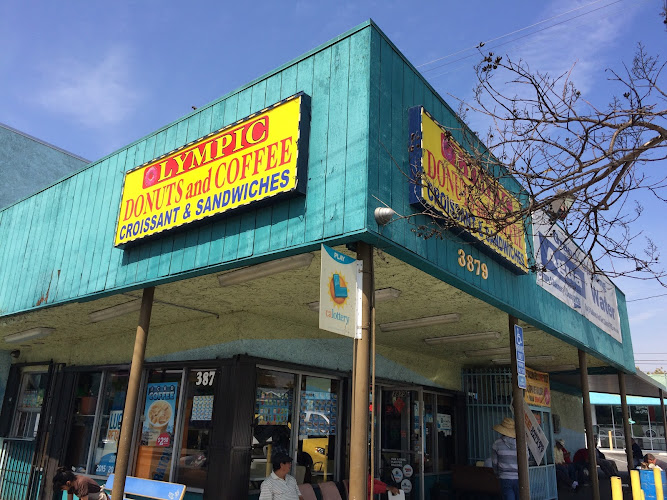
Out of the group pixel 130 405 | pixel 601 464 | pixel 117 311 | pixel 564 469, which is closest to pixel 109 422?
pixel 117 311

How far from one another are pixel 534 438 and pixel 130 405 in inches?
325

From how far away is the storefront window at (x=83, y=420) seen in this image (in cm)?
1076

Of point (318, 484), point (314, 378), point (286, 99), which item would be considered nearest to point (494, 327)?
point (314, 378)

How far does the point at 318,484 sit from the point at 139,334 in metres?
3.88

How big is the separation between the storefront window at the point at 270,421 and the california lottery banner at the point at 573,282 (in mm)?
4431

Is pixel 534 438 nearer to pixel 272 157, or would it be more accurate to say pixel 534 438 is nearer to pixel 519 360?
pixel 519 360

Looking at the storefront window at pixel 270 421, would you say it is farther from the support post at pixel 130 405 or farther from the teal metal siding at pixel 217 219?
the teal metal siding at pixel 217 219

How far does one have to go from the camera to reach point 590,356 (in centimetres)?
1248

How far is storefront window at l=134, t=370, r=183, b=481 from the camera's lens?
8.78 metres

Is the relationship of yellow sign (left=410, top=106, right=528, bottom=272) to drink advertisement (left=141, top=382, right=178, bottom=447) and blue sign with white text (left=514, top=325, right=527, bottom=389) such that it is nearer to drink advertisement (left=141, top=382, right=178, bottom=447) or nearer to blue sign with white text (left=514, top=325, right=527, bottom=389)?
blue sign with white text (left=514, top=325, right=527, bottom=389)

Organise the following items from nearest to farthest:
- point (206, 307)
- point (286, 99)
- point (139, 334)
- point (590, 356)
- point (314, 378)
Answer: point (286, 99)
point (139, 334)
point (206, 307)
point (314, 378)
point (590, 356)

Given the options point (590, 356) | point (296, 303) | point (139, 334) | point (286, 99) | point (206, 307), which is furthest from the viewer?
point (590, 356)

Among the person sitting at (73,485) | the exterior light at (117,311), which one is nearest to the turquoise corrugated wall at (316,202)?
the exterior light at (117,311)

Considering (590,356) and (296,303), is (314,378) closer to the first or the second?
(296,303)
